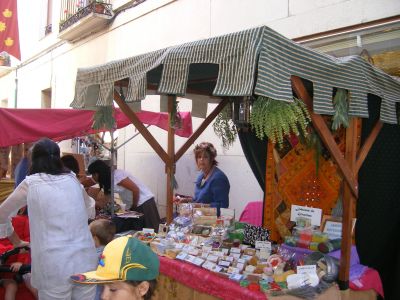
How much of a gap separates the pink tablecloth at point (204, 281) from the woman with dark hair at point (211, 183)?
153 centimetres

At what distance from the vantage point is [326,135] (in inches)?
103

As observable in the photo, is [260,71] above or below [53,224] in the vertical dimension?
above

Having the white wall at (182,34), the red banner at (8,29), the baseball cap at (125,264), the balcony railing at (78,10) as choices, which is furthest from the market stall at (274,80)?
the balcony railing at (78,10)

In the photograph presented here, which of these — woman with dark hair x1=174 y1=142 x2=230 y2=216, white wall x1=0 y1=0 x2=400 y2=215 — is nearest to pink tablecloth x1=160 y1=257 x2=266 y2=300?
woman with dark hair x1=174 y1=142 x2=230 y2=216

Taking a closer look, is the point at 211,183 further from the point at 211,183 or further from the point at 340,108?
the point at 340,108

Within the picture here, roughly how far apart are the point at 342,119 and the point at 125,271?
5.86 ft

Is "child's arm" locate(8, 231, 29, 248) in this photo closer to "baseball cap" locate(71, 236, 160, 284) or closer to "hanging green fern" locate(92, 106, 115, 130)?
"hanging green fern" locate(92, 106, 115, 130)

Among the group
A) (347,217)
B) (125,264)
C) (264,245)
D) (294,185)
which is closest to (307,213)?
(294,185)

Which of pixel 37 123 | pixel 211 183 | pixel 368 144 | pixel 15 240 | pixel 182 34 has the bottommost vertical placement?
pixel 15 240

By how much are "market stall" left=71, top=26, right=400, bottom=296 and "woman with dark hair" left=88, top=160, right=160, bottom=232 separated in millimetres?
1755

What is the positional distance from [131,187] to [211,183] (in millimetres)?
1210

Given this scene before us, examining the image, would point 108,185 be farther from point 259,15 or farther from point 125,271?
point 125,271

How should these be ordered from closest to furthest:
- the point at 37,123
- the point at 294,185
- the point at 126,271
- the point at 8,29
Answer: the point at 126,271 < the point at 294,185 < the point at 37,123 < the point at 8,29

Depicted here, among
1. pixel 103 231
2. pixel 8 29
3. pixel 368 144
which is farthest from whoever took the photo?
pixel 8 29
